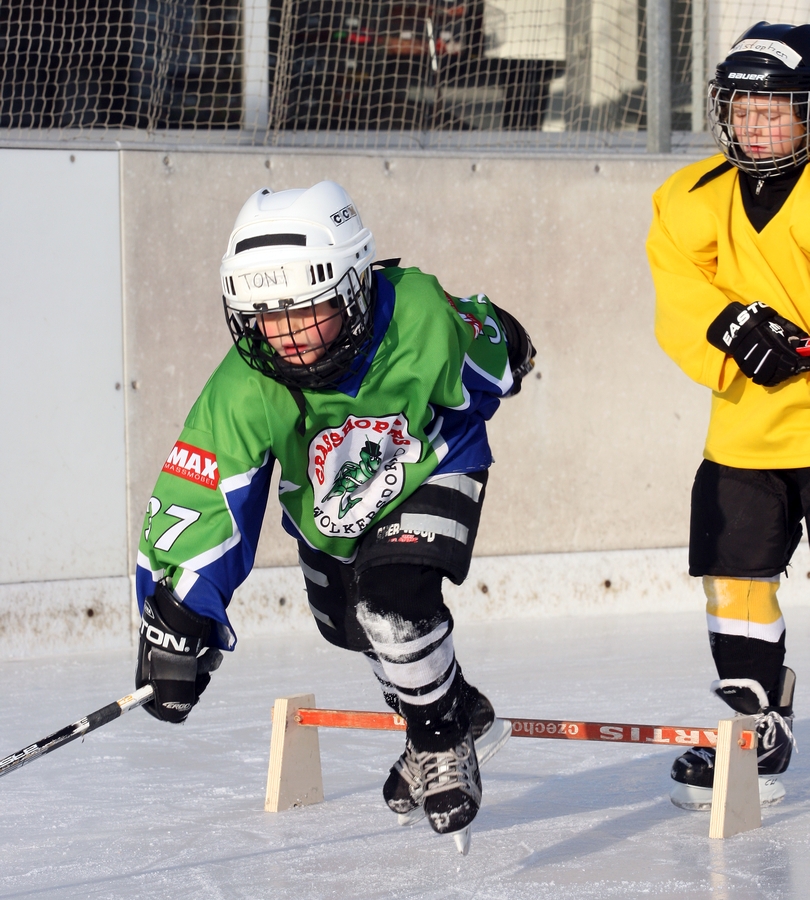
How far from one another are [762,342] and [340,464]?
0.85 metres

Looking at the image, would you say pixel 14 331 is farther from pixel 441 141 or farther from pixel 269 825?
pixel 269 825

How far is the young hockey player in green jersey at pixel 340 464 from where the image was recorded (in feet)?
6.72

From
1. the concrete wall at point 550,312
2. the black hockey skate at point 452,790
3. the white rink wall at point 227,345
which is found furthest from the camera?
the concrete wall at point 550,312

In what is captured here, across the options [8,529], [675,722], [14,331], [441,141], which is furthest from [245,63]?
[675,722]

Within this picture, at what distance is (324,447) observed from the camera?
2.20 metres

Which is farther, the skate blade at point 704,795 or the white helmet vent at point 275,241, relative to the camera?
the skate blade at point 704,795

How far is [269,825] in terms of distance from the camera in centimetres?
257

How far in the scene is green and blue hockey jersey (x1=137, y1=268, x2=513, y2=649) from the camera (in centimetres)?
207

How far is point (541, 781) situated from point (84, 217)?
2.56 metres

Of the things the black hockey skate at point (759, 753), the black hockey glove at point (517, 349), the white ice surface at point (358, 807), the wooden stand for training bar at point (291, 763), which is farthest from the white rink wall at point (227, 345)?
the black hockey glove at point (517, 349)

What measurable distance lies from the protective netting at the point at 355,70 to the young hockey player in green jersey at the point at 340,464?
280cm

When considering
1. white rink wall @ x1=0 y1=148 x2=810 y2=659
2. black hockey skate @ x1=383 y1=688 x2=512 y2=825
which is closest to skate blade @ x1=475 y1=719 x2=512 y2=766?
black hockey skate @ x1=383 y1=688 x2=512 y2=825

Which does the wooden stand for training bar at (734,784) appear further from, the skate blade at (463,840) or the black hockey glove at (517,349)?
the black hockey glove at (517,349)

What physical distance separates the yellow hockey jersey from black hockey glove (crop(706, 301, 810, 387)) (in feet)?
0.22
